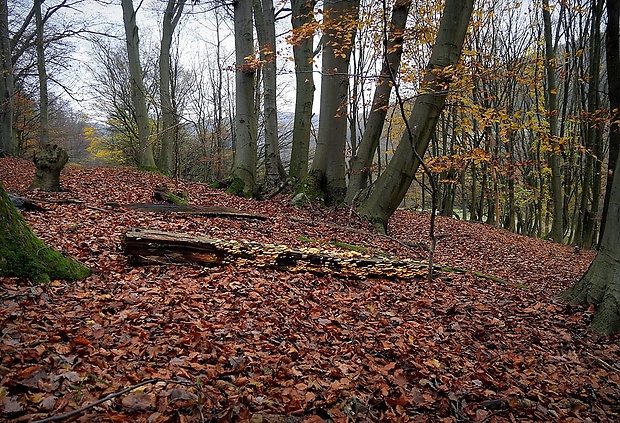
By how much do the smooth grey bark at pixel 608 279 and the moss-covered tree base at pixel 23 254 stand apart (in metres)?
5.54

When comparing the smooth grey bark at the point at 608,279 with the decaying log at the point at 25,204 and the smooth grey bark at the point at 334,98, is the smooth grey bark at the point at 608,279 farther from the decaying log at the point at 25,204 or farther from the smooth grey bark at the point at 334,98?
the decaying log at the point at 25,204

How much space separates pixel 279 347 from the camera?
121 inches

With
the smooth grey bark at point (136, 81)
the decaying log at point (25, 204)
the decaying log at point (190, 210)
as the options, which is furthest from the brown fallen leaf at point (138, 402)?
the smooth grey bark at point (136, 81)

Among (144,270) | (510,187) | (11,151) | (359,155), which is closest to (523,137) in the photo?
(510,187)

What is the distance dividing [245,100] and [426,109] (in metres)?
4.67

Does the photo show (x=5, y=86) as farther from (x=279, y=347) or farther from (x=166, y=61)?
(x=279, y=347)

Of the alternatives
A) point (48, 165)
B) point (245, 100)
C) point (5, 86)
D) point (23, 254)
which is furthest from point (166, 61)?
point (23, 254)

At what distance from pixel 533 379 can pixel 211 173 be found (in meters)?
24.0

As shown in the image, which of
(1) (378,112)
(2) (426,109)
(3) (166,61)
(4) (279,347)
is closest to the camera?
(4) (279,347)

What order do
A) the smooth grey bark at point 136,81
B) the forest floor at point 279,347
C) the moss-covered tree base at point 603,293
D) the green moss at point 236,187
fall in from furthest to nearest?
the smooth grey bark at point 136,81 → the green moss at point 236,187 → the moss-covered tree base at point 603,293 → the forest floor at point 279,347

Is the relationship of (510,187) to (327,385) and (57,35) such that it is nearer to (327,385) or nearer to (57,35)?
(327,385)

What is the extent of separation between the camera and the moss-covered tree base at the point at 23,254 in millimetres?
3123

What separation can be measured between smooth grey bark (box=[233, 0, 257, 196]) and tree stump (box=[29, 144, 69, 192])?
13.5ft

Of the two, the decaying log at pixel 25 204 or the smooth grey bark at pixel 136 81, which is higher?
the smooth grey bark at pixel 136 81
